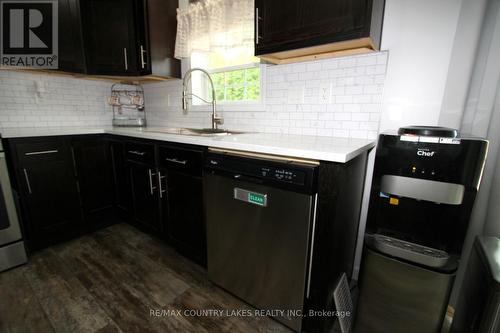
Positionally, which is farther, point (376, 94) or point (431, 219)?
point (376, 94)

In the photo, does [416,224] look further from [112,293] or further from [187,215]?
[112,293]

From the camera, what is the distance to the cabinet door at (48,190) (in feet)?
5.58

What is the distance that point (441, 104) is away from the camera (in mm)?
1226

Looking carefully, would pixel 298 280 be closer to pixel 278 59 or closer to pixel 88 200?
pixel 278 59

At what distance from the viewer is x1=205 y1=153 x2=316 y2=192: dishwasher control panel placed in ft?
3.22

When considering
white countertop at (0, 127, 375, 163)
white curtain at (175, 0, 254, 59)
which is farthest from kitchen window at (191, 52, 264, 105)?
white countertop at (0, 127, 375, 163)

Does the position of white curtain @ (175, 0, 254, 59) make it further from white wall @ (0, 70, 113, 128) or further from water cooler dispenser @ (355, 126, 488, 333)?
water cooler dispenser @ (355, 126, 488, 333)

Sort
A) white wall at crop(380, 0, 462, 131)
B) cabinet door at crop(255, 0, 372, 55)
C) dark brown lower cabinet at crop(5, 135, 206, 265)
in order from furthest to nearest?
dark brown lower cabinet at crop(5, 135, 206, 265) → white wall at crop(380, 0, 462, 131) → cabinet door at crop(255, 0, 372, 55)

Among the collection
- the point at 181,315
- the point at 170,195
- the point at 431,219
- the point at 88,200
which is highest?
the point at 431,219

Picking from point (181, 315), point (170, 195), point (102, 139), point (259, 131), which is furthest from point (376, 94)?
point (102, 139)

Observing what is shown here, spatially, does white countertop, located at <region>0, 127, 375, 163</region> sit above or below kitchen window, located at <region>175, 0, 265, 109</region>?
below

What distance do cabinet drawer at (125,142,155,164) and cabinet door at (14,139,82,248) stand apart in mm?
474

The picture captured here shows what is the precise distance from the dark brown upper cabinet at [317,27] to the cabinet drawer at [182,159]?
2.44 ft

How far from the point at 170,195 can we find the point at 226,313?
84 cm
